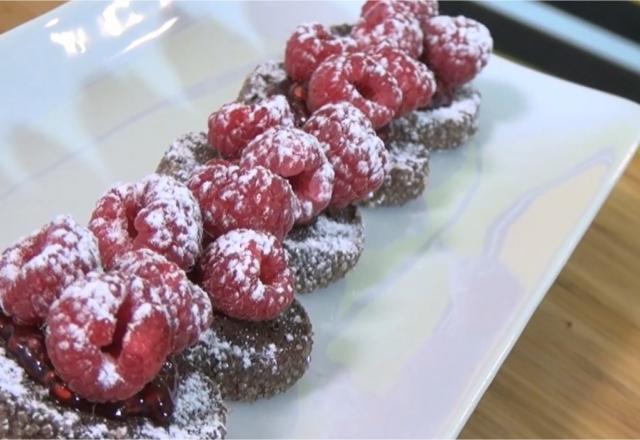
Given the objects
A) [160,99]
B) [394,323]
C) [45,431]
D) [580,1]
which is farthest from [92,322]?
[580,1]

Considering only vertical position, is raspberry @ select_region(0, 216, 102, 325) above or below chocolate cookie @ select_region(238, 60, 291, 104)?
above

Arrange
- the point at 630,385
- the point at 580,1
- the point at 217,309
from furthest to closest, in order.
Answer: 1. the point at 580,1
2. the point at 630,385
3. the point at 217,309

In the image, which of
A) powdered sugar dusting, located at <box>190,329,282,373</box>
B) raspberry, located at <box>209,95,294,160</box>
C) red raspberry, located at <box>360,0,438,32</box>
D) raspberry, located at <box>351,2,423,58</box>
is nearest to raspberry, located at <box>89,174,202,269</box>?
powdered sugar dusting, located at <box>190,329,282,373</box>

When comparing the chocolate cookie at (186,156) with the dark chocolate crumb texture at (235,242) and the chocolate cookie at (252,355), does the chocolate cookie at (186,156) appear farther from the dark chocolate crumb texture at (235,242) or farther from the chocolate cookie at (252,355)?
the chocolate cookie at (252,355)

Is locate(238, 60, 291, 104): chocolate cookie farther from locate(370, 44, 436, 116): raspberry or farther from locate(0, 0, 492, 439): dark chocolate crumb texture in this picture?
locate(370, 44, 436, 116): raspberry

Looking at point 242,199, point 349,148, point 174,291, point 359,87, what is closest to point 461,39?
point 359,87

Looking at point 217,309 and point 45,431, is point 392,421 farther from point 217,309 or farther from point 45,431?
point 45,431

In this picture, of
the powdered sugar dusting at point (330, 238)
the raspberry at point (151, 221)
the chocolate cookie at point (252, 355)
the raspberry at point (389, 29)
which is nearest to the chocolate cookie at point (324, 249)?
the powdered sugar dusting at point (330, 238)
